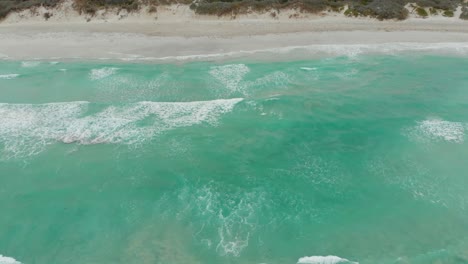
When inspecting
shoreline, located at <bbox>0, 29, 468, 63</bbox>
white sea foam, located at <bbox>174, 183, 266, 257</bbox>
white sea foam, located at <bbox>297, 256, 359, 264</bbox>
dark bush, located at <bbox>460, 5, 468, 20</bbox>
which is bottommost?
white sea foam, located at <bbox>297, 256, 359, 264</bbox>

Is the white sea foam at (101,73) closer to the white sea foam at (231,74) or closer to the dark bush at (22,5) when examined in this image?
the white sea foam at (231,74)

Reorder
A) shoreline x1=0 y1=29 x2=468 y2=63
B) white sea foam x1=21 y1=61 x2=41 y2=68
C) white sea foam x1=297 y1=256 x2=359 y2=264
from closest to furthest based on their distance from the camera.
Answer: white sea foam x1=297 y1=256 x2=359 y2=264 → white sea foam x1=21 y1=61 x2=41 y2=68 → shoreline x1=0 y1=29 x2=468 y2=63

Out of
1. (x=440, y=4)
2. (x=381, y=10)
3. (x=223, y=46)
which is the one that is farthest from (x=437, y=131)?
(x=440, y=4)

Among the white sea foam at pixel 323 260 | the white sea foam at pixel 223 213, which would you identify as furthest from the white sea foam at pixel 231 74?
the white sea foam at pixel 323 260

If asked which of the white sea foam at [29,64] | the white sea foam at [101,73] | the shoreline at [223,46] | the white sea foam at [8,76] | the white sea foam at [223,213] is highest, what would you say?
the shoreline at [223,46]

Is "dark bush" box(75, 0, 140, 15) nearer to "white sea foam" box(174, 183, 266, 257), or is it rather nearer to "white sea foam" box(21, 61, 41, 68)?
"white sea foam" box(21, 61, 41, 68)

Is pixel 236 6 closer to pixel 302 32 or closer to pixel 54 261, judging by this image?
pixel 302 32

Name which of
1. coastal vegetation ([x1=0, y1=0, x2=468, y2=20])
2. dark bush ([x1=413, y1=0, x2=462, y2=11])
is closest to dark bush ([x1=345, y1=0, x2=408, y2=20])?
coastal vegetation ([x1=0, y1=0, x2=468, y2=20])
